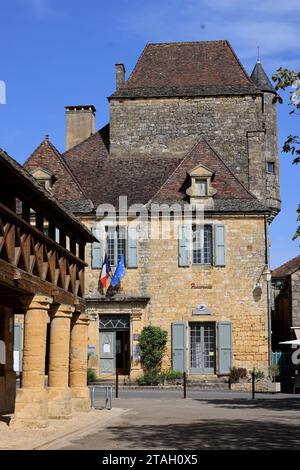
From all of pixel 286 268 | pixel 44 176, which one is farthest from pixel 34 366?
pixel 286 268

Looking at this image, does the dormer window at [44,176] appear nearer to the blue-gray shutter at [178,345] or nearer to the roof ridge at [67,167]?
the roof ridge at [67,167]

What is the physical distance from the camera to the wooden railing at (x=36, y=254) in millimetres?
12289

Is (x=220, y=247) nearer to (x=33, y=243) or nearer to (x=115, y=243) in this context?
(x=115, y=243)

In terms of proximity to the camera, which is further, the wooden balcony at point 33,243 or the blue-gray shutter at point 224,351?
the blue-gray shutter at point 224,351

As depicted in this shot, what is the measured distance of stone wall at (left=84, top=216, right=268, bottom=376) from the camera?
29.8 m

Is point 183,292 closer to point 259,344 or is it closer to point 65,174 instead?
point 259,344

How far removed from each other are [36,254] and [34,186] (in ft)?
4.87

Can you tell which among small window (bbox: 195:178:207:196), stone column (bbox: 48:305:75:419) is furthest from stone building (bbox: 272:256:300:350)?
stone column (bbox: 48:305:75:419)

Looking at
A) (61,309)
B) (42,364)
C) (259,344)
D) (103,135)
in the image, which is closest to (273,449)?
(42,364)

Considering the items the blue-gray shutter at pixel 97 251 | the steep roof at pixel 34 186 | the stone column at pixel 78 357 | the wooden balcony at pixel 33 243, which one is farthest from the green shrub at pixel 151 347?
the steep roof at pixel 34 186

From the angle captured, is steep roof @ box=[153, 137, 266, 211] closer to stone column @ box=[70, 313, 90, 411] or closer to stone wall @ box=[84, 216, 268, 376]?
stone wall @ box=[84, 216, 268, 376]

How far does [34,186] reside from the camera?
13.3 m

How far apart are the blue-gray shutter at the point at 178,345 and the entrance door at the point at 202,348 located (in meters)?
0.44

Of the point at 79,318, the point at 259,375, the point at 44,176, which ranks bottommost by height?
the point at 259,375
